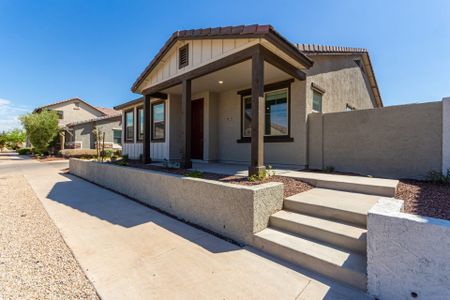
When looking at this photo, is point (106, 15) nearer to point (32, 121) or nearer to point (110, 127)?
point (110, 127)

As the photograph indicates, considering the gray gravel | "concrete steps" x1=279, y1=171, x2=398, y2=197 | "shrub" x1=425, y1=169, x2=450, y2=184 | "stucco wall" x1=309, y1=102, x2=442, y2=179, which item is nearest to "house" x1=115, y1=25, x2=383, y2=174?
"stucco wall" x1=309, y1=102, x2=442, y2=179

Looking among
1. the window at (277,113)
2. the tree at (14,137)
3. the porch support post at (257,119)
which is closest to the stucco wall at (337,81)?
the window at (277,113)

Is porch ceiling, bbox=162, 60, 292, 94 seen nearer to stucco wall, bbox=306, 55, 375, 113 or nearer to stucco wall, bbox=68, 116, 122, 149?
stucco wall, bbox=306, 55, 375, 113

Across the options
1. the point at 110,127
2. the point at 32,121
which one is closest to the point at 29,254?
the point at 110,127

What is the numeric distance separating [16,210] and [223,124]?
22.3ft

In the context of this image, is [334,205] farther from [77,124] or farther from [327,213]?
[77,124]

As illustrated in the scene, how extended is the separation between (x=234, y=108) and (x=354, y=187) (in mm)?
5481

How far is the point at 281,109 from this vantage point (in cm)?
733

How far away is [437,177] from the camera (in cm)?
465

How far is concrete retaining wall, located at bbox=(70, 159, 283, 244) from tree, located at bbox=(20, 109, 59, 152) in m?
21.1

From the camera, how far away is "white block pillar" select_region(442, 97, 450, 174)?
457cm

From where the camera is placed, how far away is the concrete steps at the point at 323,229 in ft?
8.92

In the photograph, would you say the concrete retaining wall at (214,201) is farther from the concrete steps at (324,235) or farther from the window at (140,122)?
the window at (140,122)

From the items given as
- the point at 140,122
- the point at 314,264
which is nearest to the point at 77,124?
the point at 140,122
